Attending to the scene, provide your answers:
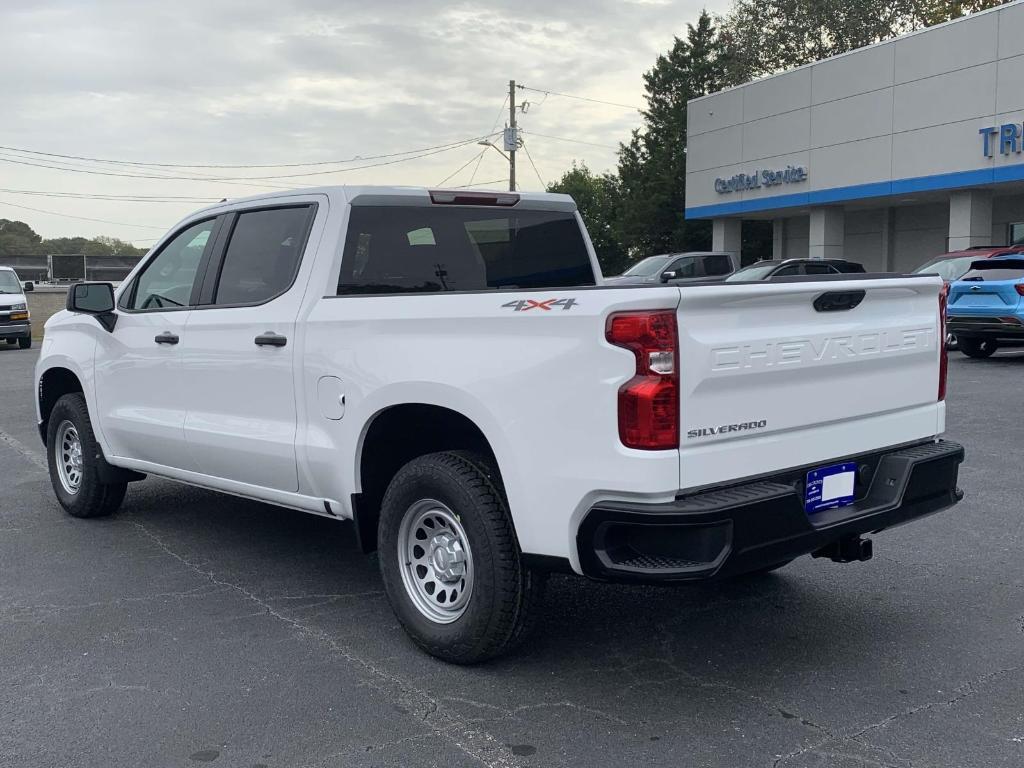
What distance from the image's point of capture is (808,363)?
12.6 ft

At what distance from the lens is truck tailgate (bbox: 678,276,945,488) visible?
351 centimetres

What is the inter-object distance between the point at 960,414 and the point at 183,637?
28.3 ft

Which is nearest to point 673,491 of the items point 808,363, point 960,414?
point 808,363

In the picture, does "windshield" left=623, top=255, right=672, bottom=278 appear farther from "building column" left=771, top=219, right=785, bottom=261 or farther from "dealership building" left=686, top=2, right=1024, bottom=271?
"building column" left=771, top=219, right=785, bottom=261

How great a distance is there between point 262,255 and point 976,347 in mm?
14780

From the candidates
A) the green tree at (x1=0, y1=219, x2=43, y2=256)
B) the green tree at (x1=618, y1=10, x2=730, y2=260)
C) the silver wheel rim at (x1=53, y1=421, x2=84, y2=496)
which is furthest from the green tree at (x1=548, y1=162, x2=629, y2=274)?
the green tree at (x1=0, y1=219, x2=43, y2=256)

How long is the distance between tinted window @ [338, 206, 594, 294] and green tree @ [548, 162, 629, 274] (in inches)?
1270

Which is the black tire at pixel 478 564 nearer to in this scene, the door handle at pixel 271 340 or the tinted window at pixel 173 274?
the door handle at pixel 271 340

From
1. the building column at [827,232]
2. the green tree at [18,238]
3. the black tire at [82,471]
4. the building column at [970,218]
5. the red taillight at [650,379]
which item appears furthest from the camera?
the green tree at [18,238]

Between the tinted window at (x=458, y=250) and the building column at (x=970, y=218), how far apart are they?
2484 cm

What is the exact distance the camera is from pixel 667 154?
51.4 metres

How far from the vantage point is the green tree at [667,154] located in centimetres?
5050

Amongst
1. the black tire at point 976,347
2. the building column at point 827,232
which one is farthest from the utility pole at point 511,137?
the black tire at point 976,347

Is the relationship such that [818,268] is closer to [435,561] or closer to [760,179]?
[760,179]
